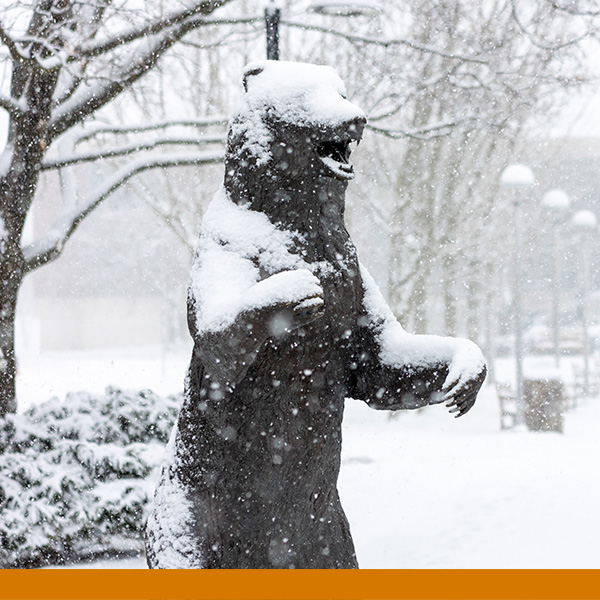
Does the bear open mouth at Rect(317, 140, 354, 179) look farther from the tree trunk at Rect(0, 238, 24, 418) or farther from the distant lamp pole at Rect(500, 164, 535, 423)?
the distant lamp pole at Rect(500, 164, 535, 423)

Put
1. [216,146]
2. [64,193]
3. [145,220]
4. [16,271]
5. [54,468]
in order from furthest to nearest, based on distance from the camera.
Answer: [145,220] → [216,146] → [64,193] → [16,271] → [54,468]

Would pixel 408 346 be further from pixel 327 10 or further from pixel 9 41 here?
pixel 327 10

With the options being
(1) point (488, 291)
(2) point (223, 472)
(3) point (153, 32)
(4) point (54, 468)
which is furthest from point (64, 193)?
(1) point (488, 291)

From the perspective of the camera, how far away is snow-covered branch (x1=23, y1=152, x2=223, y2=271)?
636cm

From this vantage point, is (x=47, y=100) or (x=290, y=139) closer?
(x=290, y=139)

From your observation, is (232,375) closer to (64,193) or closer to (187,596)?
(187,596)

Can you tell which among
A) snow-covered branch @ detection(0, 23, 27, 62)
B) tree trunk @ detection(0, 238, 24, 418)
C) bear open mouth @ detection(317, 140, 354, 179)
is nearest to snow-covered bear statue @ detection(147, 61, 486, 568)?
bear open mouth @ detection(317, 140, 354, 179)

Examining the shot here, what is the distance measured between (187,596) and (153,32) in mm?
5023

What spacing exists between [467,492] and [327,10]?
4.34 meters

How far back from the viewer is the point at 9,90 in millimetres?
6367

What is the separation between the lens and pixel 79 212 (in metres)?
6.63

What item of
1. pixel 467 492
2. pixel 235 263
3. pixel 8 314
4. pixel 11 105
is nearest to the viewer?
pixel 235 263

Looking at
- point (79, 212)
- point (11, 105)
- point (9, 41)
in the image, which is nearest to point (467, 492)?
point (79, 212)

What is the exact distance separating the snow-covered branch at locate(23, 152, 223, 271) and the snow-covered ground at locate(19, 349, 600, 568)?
250 centimetres
